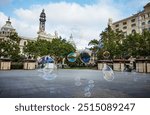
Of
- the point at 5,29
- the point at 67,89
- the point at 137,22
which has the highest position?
the point at 137,22

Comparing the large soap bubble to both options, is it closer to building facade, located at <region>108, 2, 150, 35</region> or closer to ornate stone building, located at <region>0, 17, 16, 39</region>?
ornate stone building, located at <region>0, 17, 16, 39</region>

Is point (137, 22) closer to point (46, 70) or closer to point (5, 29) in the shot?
point (5, 29)

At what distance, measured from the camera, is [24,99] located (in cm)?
621

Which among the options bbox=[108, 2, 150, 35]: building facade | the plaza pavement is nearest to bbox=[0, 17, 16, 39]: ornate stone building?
bbox=[108, 2, 150, 35]: building facade

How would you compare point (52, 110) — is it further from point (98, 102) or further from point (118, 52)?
point (118, 52)

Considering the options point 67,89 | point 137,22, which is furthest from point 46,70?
point 137,22

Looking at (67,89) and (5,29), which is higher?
(5,29)

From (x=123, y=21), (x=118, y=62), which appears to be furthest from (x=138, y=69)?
(x=123, y=21)

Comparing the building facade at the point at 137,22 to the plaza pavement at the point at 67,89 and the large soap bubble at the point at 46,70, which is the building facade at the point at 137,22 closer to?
the large soap bubble at the point at 46,70

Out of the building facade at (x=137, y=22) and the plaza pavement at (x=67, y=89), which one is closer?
the plaza pavement at (x=67, y=89)

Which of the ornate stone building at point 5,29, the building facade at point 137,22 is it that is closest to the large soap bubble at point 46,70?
the ornate stone building at point 5,29

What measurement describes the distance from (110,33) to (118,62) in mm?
9537

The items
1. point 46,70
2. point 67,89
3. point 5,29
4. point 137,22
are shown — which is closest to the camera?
point 67,89

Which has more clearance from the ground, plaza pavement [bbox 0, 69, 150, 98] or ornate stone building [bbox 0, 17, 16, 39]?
ornate stone building [bbox 0, 17, 16, 39]
